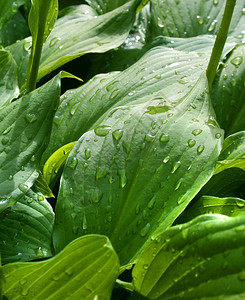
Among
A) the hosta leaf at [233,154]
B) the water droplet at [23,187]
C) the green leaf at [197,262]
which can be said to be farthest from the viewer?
the hosta leaf at [233,154]

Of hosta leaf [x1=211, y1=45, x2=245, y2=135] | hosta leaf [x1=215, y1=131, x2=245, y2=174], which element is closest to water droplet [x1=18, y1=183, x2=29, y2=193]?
hosta leaf [x1=215, y1=131, x2=245, y2=174]

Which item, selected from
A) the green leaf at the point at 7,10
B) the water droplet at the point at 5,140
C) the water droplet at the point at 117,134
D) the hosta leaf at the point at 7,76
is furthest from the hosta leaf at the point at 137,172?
the green leaf at the point at 7,10

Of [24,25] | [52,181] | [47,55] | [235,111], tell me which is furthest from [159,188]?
[24,25]

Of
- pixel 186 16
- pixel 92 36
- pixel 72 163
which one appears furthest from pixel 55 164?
pixel 186 16

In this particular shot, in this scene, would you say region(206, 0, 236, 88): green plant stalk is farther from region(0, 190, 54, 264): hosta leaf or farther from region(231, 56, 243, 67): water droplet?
region(0, 190, 54, 264): hosta leaf

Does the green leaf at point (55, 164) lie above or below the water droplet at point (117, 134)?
below

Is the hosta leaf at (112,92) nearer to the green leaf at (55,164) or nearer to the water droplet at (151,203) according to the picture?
the green leaf at (55,164)

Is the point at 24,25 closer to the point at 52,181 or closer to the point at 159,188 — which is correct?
the point at 52,181

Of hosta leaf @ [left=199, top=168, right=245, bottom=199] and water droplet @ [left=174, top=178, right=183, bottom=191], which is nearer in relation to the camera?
water droplet @ [left=174, top=178, right=183, bottom=191]
